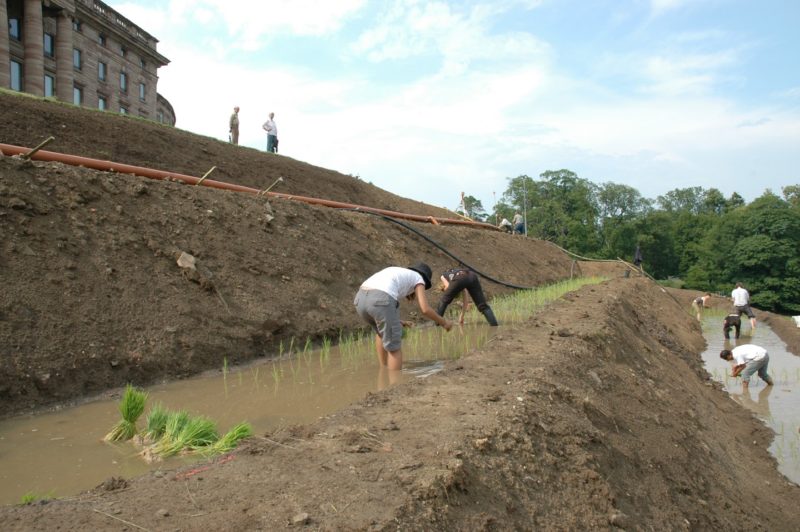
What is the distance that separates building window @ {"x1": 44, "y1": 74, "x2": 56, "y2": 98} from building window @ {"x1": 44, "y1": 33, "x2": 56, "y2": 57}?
131 cm

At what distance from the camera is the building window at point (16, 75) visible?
109 ft

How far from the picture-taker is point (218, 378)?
662 centimetres

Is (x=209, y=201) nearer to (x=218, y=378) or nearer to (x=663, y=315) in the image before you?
(x=218, y=378)

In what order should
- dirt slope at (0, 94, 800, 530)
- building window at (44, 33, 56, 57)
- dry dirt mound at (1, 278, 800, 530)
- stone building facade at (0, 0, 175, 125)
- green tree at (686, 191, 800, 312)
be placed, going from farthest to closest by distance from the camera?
green tree at (686, 191, 800, 312) → building window at (44, 33, 56, 57) → stone building facade at (0, 0, 175, 125) → dirt slope at (0, 94, 800, 530) → dry dirt mound at (1, 278, 800, 530)

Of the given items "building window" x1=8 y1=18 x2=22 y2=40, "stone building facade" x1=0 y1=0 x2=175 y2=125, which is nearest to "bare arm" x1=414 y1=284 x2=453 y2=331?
"stone building facade" x1=0 y1=0 x2=175 y2=125

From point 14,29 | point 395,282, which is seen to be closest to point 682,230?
point 14,29

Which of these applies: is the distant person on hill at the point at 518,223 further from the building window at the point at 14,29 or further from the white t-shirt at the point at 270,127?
the building window at the point at 14,29

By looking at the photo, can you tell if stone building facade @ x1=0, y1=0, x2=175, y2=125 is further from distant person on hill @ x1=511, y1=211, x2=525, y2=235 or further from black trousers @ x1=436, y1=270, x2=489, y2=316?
black trousers @ x1=436, y1=270, x2=489, y2=316

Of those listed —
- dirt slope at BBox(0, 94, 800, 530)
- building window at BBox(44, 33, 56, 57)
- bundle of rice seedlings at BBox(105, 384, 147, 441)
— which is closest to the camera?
dirt slope at BBox(0, 94, 800, 530)

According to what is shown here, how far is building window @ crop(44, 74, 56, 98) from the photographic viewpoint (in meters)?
36.6

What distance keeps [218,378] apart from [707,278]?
56716mm

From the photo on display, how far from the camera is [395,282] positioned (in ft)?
20.7

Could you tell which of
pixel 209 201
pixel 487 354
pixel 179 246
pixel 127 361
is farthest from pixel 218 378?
pixel 209 201

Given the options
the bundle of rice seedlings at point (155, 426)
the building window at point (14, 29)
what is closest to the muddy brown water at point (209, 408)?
the bundle of rice seedlings at point (155, 426)
